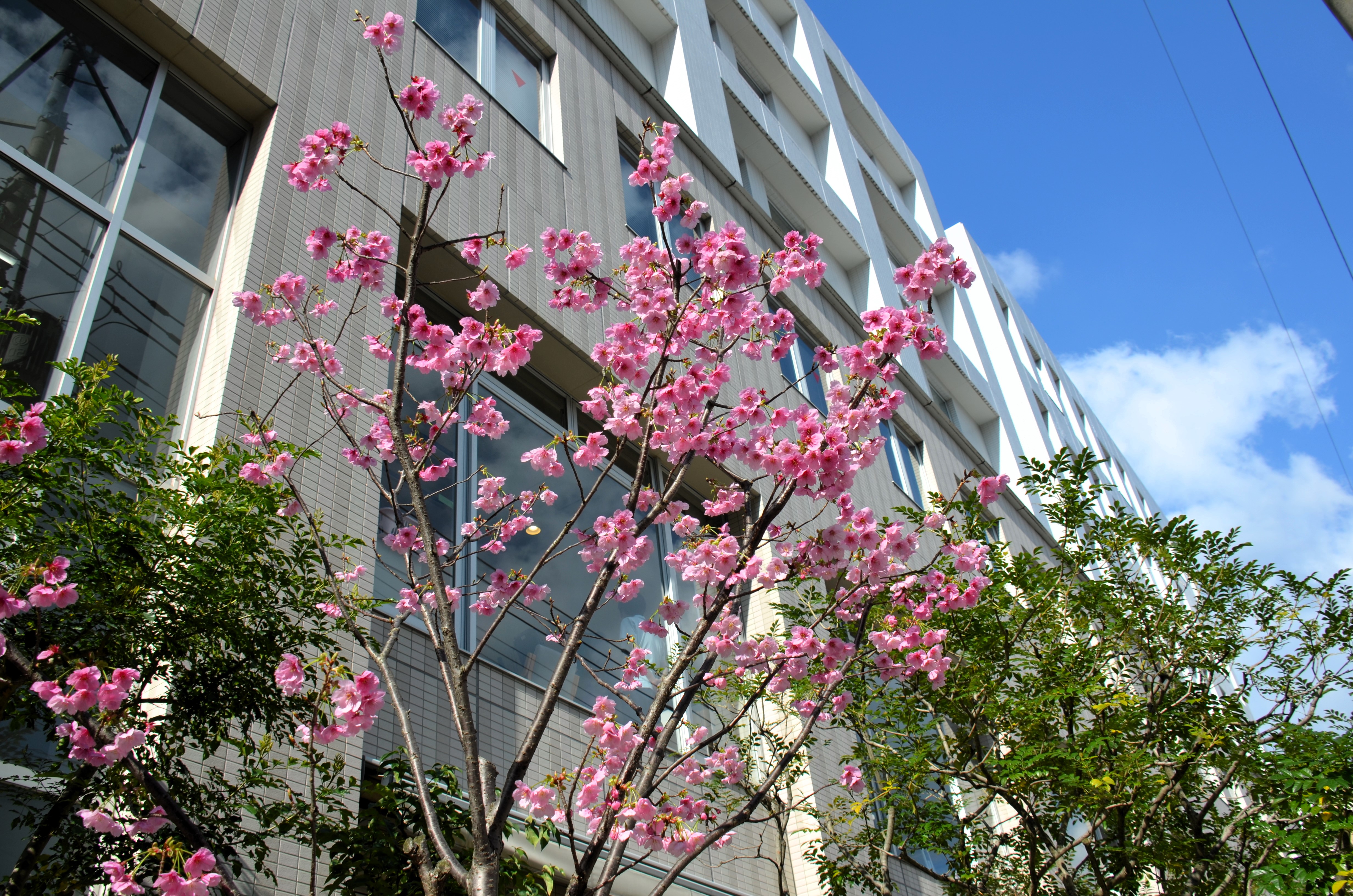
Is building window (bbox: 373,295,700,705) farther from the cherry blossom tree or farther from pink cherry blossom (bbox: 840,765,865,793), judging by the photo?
pink cherry blossom (bbox: 840,765,865,793)

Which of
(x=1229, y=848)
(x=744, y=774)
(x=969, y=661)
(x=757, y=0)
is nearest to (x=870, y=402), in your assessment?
(x=969, y=661)

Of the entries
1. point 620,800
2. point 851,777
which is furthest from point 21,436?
point 851,777

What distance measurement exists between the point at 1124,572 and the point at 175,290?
7.04 m

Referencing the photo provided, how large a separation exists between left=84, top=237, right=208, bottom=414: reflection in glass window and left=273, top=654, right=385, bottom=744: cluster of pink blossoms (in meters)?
1.98

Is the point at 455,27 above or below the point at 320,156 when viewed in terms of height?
above

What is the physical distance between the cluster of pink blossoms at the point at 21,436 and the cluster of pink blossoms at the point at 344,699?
1.05 m

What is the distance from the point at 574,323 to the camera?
819 cm

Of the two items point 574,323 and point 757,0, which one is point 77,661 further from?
point 757,0

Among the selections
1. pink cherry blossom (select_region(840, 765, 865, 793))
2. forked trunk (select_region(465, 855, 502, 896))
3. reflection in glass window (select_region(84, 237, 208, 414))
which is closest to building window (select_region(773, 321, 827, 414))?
pink cherry blossom (select_region(840, 765, 865, 793))

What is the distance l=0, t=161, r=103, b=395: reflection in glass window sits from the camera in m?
4.38

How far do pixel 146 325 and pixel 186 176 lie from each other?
127 cm

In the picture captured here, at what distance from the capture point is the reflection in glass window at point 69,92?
16.2ft

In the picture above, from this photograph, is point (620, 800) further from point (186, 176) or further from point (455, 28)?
point (455, 28)

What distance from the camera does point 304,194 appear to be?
608 cm
